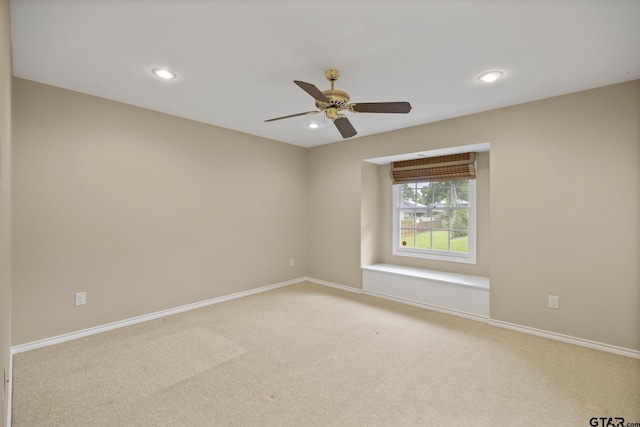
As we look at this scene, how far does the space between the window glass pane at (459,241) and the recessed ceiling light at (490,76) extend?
2.18 metres

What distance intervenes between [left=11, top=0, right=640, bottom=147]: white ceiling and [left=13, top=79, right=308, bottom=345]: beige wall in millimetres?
386

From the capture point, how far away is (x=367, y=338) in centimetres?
300

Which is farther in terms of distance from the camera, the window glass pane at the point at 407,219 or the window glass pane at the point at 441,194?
the window glass pane at the point at 407,219

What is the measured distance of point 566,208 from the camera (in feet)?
9.59

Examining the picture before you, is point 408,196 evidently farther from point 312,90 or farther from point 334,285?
point 312,90

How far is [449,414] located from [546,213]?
88.2 inches

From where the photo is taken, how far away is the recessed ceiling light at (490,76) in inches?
98.4

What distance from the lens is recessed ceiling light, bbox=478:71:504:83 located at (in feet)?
8.20

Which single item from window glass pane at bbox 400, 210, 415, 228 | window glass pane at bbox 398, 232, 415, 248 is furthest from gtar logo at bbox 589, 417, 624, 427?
window glass pane at bbox 400, 210, 415, 228

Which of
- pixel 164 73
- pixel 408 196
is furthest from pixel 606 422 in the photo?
pixel 164 73

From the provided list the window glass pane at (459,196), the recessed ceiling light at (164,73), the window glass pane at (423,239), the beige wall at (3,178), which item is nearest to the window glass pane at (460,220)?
the window glass pane at (459,196)

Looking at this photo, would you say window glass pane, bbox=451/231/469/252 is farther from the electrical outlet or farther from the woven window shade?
the electrical outlet

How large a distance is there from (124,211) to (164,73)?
5.14ft

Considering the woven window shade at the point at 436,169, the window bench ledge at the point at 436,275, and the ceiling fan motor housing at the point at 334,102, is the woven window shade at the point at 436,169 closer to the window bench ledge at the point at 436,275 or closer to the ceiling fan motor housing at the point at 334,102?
the window bench ledge at the point at 436,275
